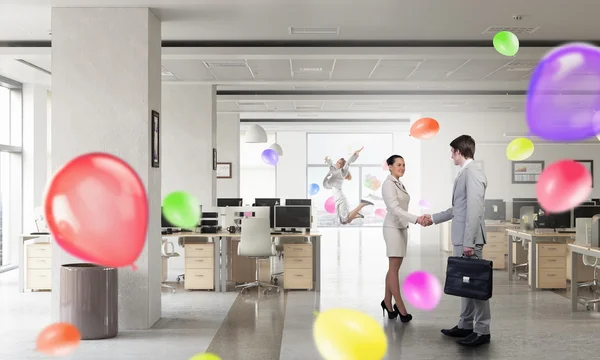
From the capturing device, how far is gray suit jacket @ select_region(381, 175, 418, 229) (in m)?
6.30

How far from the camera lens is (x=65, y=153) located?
632cm

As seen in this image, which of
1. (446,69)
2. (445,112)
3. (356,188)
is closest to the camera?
(446,69)

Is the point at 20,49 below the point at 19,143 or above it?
above

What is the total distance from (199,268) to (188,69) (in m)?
3.03

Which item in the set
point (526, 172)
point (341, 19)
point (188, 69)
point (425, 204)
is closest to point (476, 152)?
point (526, 172)

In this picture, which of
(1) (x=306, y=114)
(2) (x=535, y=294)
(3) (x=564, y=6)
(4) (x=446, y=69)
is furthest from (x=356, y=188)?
(3) (x=564, y=6)


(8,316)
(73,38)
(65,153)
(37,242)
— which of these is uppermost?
(73,38)

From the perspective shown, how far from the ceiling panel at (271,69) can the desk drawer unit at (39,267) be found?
3.85m

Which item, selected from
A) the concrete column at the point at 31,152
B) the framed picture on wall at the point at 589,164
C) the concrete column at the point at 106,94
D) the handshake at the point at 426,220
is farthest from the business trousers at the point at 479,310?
the framed picture on wall at the point at 589,164

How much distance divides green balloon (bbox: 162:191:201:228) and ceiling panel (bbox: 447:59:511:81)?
4.46 m

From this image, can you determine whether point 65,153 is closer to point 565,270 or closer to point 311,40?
point 311,40

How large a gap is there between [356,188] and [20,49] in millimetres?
13953

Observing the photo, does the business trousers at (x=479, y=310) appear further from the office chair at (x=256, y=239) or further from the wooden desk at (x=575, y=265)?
the office chair at (x=256, y=239)

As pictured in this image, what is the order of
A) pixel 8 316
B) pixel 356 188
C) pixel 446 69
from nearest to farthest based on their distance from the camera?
pixel 8 316, pixel 446 69, pixel 356 188
